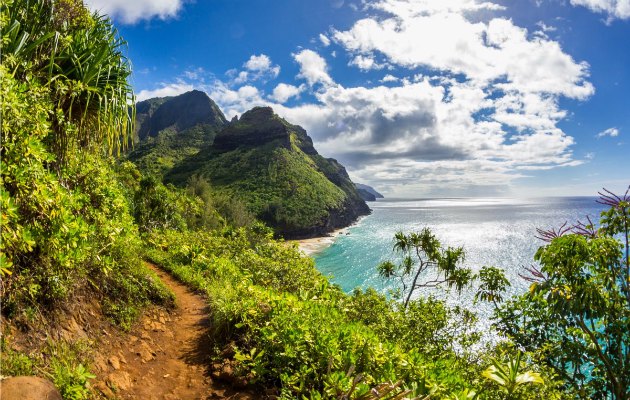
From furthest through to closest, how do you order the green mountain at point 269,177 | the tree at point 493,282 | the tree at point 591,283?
the green mountain at point 269,177, the tree at point 493,282, the tree at point 591,283

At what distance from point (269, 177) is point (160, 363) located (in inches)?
4523

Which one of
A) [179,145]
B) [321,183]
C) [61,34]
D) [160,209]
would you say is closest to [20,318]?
[61,34]

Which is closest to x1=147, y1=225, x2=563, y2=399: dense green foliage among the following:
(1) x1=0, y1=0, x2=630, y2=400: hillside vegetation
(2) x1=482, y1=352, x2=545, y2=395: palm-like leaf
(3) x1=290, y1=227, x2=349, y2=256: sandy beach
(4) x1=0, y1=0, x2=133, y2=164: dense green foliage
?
(1) x1=0, y1=0, x2=630, y2=400: hillside vegetation

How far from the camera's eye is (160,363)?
575cm

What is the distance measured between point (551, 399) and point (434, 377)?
2288 millimetres

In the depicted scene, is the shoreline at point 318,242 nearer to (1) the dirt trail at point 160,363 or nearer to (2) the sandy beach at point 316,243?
(2) the sandy beach at point 316,243

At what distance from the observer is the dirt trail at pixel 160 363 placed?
184 inches

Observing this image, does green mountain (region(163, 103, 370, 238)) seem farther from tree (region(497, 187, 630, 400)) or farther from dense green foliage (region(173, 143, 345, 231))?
tree (region(497, 187, 630, 400))

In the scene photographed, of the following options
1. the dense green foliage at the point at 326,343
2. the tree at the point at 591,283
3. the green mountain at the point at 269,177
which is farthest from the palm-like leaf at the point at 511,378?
the green mountain at the point at 269,177

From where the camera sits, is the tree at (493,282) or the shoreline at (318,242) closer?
the tree at (493,282)

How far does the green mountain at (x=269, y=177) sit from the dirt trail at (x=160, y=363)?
86539mm

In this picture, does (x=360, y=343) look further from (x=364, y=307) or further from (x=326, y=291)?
(x=364, y=307)

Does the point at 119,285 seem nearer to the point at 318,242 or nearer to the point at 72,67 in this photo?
the point at 72,67

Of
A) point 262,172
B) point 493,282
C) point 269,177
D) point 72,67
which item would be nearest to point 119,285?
point 72,67
